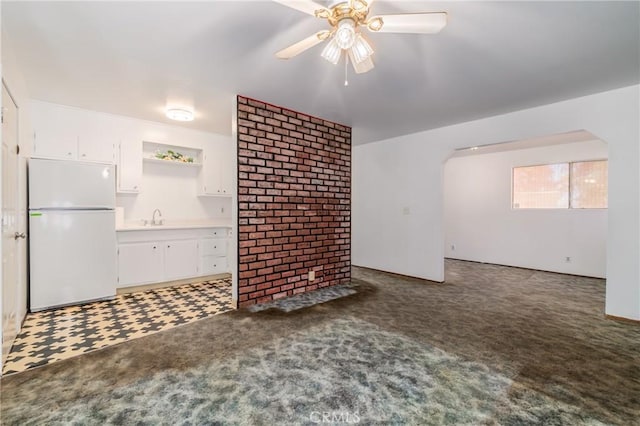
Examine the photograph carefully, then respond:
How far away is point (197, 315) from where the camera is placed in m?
3.17

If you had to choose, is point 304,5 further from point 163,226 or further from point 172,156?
point 172,156

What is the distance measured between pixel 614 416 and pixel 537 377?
40cm

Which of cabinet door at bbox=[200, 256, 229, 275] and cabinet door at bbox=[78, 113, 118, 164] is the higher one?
cabinet door at bbox=[78, 113, 118, 164]

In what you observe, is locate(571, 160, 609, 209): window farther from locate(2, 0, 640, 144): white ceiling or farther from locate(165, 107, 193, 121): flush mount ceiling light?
locate(165, 107, 193, 121): flush mount ceiling light

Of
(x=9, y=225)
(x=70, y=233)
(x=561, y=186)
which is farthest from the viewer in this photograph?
(x=561, y=186)

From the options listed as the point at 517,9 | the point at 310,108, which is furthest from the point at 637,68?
the point at 310,108

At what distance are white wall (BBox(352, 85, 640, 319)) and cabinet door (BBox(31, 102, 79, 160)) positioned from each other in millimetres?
4430

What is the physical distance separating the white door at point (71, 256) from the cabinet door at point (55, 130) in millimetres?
867

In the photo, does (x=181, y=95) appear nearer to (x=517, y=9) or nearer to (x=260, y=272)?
(x=260, y=272)

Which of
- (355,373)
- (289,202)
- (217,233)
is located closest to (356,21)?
(355,373)

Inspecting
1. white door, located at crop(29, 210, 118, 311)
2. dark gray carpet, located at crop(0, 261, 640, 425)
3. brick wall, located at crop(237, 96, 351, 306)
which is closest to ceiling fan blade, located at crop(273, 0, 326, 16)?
brick wall, located at crop(237, 96, 351, 306)

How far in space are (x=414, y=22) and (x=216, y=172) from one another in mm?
4026

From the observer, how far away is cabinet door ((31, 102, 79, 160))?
351 cm

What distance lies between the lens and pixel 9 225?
92.5 inches
